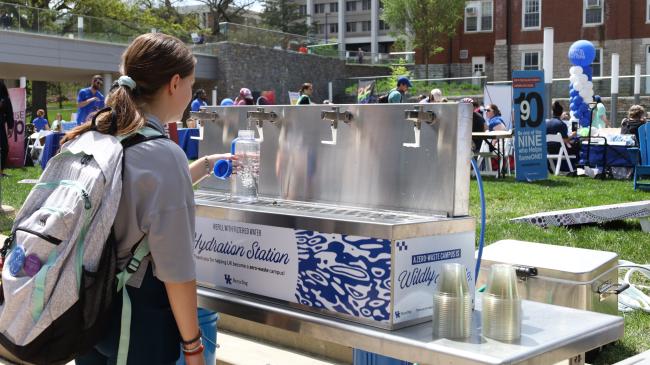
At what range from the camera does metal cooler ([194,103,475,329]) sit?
2.39 m

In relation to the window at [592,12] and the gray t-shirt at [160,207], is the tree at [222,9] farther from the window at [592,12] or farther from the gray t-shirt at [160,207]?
the gray t-shirt at [160,207]

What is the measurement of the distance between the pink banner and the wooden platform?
13.1 m

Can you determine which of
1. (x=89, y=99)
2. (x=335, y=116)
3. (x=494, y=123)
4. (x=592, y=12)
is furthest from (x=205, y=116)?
(x=592, y=12)

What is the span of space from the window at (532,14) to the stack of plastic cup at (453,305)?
47474 millimetres

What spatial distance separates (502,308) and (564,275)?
154 centimetres

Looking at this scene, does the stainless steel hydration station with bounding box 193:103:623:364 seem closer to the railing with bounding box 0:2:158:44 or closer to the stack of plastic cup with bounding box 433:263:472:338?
the stack of plastic cup with bounding box 433:263:472:338

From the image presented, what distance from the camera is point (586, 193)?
11211 mm

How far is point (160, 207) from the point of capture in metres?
2.18

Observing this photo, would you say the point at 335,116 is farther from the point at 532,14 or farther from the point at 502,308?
the point at 532,14

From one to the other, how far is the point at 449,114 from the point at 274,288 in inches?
33.5

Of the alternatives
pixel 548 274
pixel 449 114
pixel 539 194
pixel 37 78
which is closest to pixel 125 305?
pixel 449 114

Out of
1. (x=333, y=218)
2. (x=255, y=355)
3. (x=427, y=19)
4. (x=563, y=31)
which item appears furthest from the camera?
(x=427, y=19)

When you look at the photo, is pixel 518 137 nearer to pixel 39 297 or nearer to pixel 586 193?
pixel 586 193

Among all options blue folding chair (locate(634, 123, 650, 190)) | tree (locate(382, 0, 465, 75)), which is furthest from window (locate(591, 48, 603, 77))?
blue folding chair (locate(634, 123, 650, 190))
